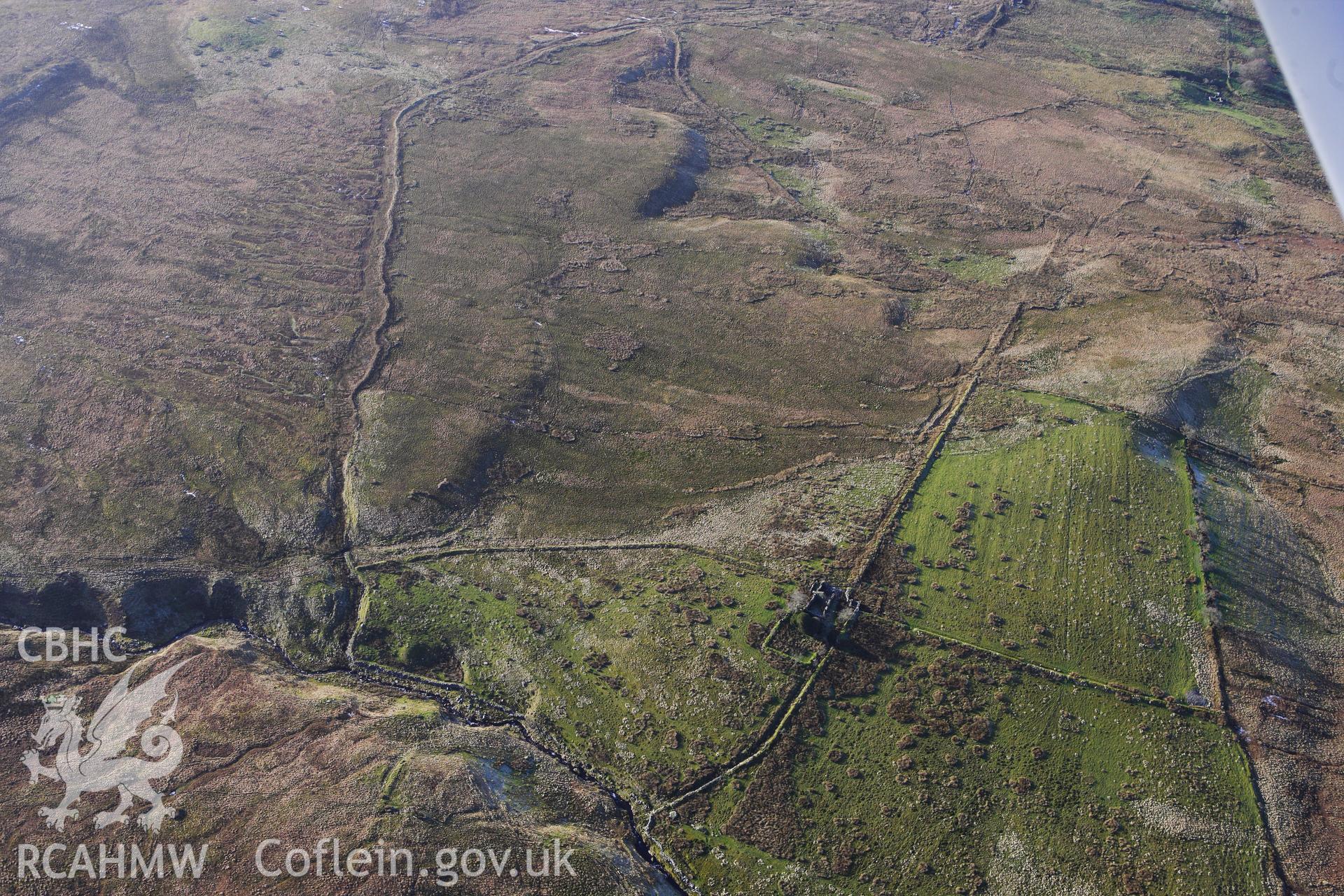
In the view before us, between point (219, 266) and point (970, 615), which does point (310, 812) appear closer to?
point (970, 615)

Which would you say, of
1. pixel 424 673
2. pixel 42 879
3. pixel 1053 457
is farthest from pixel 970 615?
pixel 42 879

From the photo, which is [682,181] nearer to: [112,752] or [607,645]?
[607,645]

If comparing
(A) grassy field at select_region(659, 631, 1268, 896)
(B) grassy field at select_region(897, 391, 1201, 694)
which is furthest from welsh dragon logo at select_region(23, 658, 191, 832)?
(B) grassy field at select_region(897, 391, 1201, 694)

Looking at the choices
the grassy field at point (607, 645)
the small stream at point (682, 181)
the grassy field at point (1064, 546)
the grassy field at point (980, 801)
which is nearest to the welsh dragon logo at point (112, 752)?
the grassy field at point (607, 645)

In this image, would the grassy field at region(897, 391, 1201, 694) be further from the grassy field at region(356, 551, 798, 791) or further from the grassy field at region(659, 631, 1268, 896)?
the grassy field at region(356, 551, 798, 791)

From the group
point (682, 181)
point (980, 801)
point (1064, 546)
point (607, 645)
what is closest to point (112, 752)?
point (607, 645)

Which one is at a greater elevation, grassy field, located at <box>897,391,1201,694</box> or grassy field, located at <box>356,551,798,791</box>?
grassy field, located at <box>897,391,1201,694</box>
